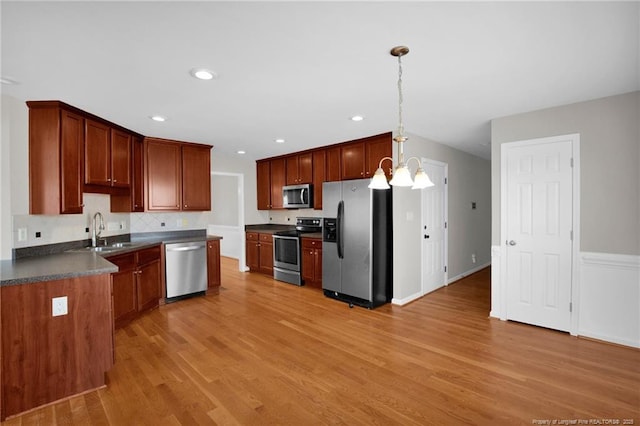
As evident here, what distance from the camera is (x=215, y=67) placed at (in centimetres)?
221

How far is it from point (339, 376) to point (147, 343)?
198 centimetres

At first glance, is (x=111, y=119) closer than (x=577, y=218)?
No

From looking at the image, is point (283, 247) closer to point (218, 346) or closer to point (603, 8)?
point (218, 346)

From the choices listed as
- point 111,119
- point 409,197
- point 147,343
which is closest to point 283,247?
point 409,197

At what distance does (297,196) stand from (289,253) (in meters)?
1.05

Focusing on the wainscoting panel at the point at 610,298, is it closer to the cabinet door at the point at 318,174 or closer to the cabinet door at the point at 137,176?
the cabinet door at the point at 318,174

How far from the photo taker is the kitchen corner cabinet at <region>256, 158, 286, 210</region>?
6.04 m

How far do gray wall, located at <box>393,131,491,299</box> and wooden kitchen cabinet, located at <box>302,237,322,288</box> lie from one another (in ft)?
4.30

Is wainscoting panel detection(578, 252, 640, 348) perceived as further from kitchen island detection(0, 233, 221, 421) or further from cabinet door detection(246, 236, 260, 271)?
cabinet door detection(246, 236, 260, 271)

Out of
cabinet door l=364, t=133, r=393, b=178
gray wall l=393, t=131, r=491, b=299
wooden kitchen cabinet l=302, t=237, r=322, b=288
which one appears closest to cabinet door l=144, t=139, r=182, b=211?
wooden kitchen cabinet l=302, t=237, r=322, b=288

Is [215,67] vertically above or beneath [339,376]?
above

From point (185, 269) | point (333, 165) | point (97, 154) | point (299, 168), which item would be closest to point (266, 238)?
point (299, 168)

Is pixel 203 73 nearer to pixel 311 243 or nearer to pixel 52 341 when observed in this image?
pixel 52 341

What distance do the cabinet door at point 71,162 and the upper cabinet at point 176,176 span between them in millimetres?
1147
